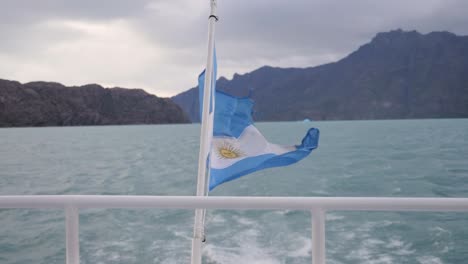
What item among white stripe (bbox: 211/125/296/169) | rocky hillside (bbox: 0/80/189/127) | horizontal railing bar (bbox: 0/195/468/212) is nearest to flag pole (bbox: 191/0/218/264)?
white stripe (bbox: 211/125/296/169)

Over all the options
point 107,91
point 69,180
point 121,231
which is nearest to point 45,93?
point 107,91

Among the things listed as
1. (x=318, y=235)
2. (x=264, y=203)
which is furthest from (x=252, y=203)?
(x=318, y=235)

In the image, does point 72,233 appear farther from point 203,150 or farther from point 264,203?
point 203,150

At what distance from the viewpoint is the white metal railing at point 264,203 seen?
154 centimetres

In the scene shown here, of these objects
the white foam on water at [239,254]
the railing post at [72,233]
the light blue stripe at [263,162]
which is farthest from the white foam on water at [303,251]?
the railing post at [72,233]

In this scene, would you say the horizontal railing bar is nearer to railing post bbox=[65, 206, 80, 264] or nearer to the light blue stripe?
railing post bbox=[65, 206, 80, 264]

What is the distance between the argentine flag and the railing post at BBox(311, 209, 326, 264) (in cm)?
185

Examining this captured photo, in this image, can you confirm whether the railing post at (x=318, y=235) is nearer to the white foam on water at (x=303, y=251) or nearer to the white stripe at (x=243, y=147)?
the white stripe at (x=243, y=147)

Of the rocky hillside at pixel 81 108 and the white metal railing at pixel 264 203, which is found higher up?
the rocky hillside at pixel 81 108

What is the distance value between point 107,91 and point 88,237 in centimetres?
18076

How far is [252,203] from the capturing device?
161 cm

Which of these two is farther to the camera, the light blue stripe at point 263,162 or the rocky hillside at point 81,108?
the rocky hillside at point 81,108

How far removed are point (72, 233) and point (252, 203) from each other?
80 cm

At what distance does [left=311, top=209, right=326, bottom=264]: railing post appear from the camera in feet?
5.30
